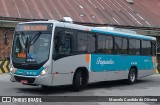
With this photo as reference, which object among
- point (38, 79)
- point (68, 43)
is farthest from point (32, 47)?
point (68, 43)

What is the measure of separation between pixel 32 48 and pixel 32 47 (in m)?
0.04

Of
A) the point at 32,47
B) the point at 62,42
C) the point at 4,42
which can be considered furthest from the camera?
the point at 4,42

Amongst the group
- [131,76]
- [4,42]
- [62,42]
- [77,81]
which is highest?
[4,42]

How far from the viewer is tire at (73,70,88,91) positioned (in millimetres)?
15047

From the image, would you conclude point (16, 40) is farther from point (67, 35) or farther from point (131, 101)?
point (131, 101)

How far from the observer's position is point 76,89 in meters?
15.1

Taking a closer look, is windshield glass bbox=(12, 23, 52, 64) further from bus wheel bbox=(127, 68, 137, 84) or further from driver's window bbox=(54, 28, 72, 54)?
bus wheel bbox=(127, 68, 137, 84)

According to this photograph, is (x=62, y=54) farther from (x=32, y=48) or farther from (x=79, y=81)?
(x=79, y=81)

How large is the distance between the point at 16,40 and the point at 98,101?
4394 mm

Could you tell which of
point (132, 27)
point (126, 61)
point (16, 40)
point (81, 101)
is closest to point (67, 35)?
point (16, 40)

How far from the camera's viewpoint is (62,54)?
14297mm

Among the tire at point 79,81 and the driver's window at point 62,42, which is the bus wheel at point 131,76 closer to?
the tire at point 79,81

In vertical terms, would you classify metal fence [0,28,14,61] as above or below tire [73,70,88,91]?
above

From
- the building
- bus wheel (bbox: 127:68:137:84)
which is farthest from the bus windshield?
the building
